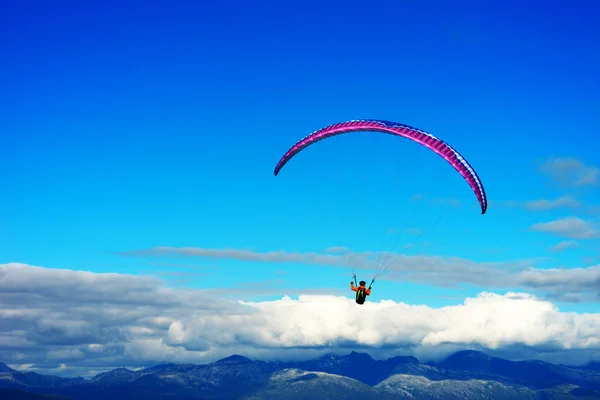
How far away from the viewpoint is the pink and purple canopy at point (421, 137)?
63.5m

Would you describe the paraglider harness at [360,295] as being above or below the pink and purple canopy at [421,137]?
below

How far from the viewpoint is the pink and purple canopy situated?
6347 centimetres

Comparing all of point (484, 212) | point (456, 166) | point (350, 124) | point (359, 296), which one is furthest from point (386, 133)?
point (359, 296)

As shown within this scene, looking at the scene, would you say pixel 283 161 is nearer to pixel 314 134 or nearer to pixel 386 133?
pixel 314 134

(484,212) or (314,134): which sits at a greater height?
(314,134)

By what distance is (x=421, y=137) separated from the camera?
65.8 m

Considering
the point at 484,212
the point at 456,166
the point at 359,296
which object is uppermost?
the point at 456,166

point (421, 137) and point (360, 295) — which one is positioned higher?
point (421, 137)

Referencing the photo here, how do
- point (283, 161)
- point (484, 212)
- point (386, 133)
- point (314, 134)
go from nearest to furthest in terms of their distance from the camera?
point (484, 212), point (386, 133), point (314, 134), point (283, 161)

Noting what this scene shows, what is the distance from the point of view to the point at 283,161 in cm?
7831

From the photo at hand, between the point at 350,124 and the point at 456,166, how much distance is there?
12012 millimetres

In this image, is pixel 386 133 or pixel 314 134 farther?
pixel 314 134

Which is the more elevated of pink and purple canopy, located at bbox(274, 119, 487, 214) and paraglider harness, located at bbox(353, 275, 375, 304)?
pink and purple canopy, located at bbox(274, 119, 487, 214)

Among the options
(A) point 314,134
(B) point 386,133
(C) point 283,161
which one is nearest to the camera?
(B) point 386,133
